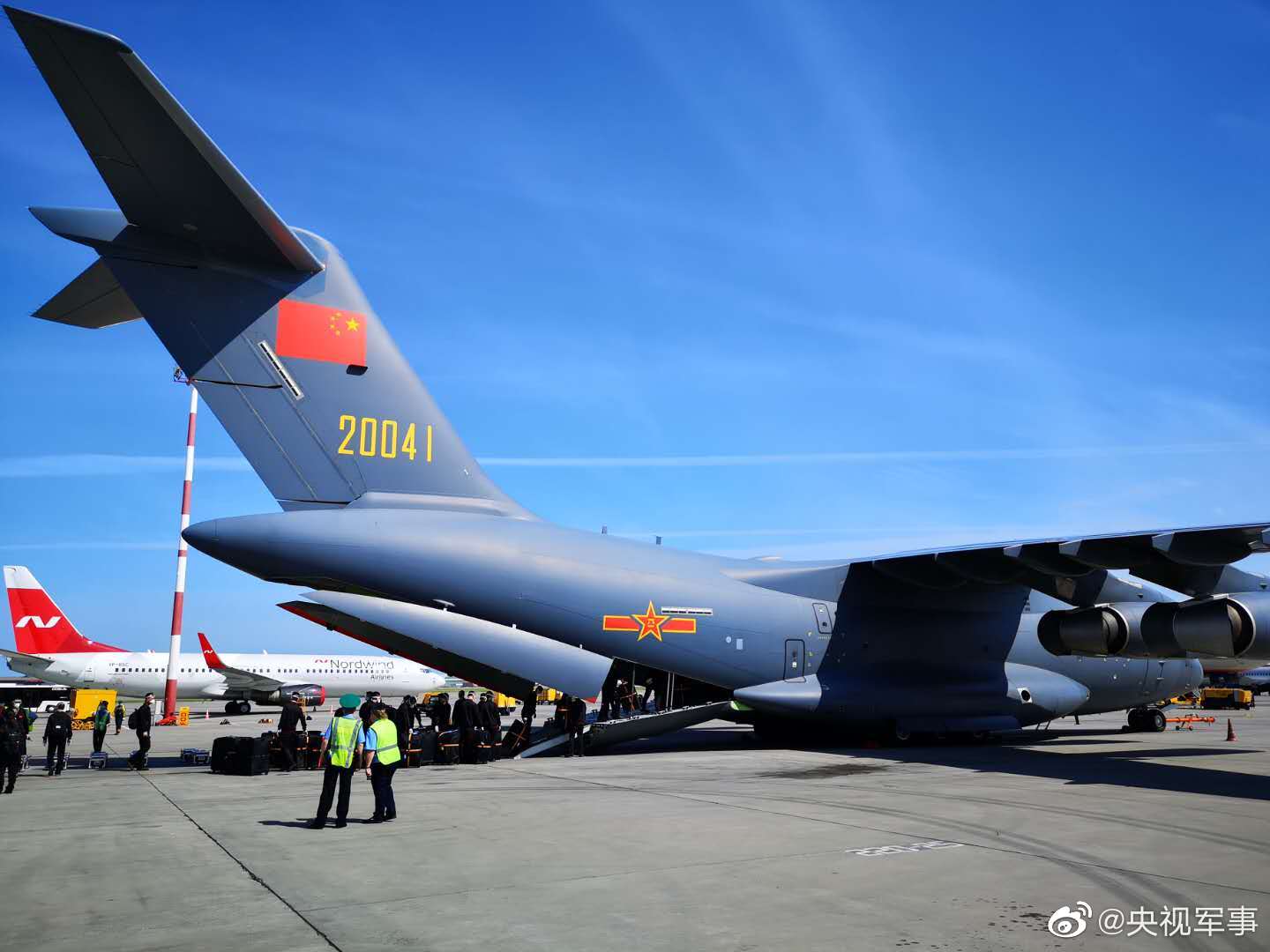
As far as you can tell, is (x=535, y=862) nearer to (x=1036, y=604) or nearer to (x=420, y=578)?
(x=420, y=578)

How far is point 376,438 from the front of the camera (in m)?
12.7

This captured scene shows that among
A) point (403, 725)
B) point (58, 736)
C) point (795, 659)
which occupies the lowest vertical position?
point (58, 736)

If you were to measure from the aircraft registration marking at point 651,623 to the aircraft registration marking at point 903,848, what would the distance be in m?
6.97

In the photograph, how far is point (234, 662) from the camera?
43.3 m

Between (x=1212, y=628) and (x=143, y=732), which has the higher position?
(x=1212, y=628)

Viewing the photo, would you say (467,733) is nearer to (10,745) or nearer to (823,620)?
(10,745)

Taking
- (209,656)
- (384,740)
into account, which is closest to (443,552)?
(384,740)

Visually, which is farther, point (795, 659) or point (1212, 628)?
point (795, 659)

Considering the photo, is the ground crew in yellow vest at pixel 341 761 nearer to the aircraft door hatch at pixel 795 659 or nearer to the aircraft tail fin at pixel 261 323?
the aircraft tail fin at pixel 261 323

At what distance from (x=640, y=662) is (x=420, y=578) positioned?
3.42 m

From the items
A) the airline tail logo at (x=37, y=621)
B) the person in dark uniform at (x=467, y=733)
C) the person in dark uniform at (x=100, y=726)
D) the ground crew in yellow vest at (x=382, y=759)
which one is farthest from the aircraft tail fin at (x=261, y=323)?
the airline tail logo at (x=37, y=621)

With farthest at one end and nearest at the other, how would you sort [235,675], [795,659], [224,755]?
[235,675], [795,659], [224,755]

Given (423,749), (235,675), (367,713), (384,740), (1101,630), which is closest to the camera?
(384,740)

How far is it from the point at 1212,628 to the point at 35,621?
39603mm
